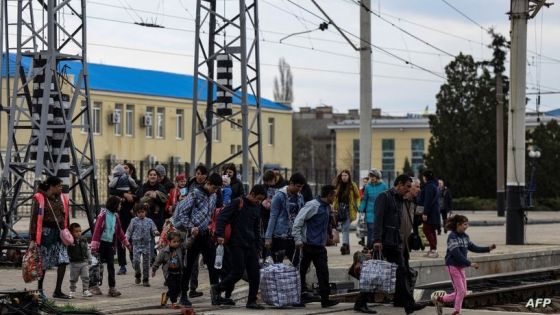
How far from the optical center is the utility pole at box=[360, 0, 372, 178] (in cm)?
3081

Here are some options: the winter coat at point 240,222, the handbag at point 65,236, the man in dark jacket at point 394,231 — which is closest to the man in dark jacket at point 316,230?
the winter coat at point 240,222

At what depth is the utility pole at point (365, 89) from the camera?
30812 millimetres

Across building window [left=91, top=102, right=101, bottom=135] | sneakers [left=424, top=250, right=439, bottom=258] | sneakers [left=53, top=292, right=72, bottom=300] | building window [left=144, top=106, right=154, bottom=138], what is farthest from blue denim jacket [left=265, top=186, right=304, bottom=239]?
building window [left=144, top=106, right=154, bottom=138]

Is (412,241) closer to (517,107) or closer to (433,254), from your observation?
(433,254)

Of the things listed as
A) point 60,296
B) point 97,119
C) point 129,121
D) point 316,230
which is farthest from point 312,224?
point 129,121

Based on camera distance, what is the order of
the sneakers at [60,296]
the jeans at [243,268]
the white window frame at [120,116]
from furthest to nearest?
the white window frame at [120,116] → the sneakers at [60,296] → the jeans at [243,268]

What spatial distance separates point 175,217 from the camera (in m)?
17.8

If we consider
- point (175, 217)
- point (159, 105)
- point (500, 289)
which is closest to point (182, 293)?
point (175, 217)

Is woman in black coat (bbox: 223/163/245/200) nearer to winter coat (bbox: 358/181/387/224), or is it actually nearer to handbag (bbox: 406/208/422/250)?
A: handbag (bbox: 406/208/422/250)

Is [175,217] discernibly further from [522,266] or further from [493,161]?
[493,161]

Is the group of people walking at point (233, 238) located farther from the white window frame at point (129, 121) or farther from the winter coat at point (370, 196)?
the white window frame at point (129, 121)

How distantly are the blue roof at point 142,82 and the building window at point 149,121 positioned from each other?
38.6 inches

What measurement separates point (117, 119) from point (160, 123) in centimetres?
501

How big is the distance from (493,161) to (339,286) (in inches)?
1791
